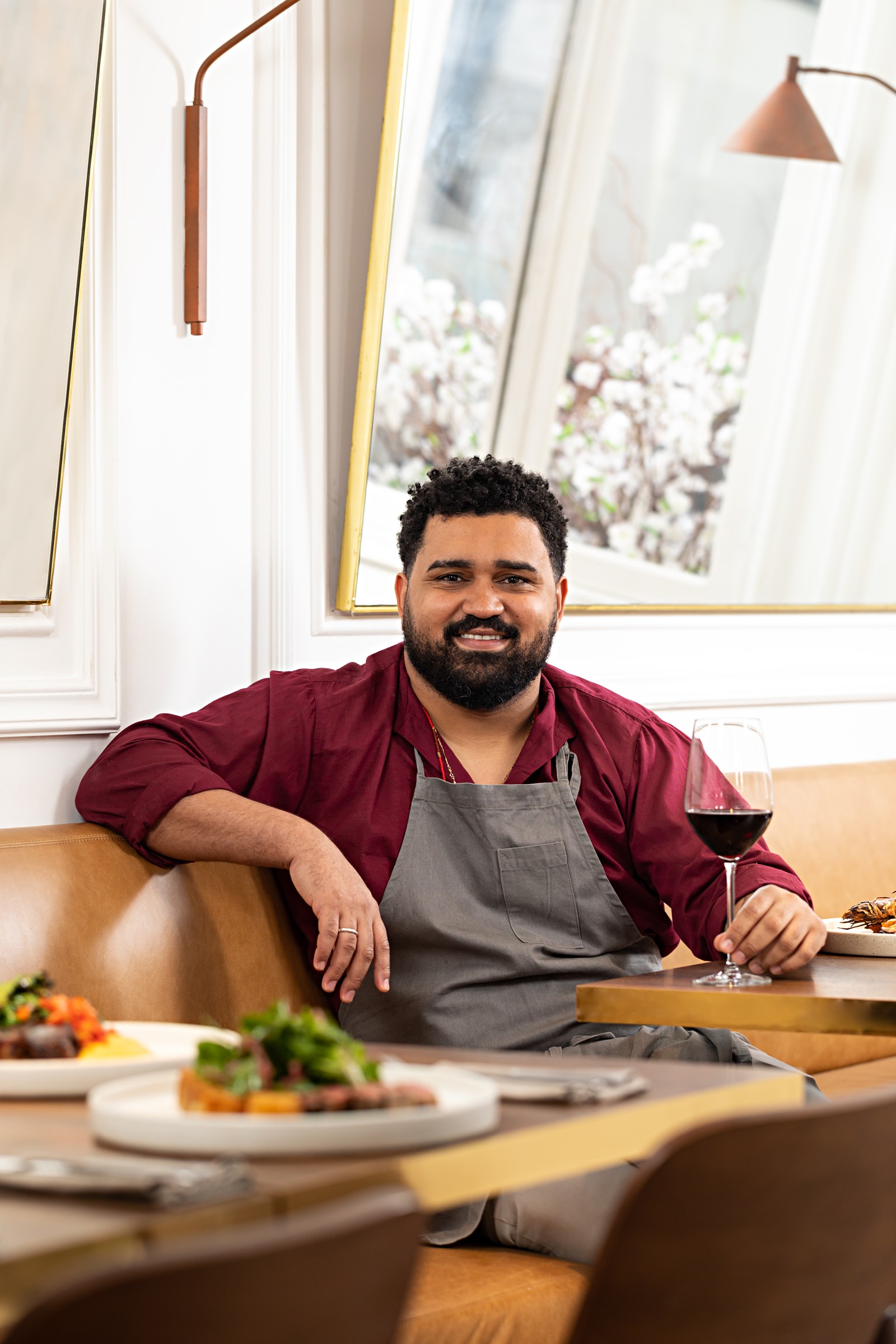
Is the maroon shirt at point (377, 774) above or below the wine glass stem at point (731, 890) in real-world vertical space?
below

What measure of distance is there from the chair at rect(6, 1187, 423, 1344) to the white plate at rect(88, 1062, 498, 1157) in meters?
0.13

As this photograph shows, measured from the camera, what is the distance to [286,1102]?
3.51 feet

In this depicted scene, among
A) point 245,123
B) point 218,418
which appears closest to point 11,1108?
point 218,418

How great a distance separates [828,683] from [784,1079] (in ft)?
8.07

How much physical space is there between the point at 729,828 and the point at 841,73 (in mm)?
2215

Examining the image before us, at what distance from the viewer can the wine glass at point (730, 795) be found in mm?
1812

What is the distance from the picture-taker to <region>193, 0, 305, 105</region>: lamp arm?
2471 millimetres

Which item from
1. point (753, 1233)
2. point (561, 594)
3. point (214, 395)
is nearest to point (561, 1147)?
point (753, 1233)

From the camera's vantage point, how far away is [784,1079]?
1.32m

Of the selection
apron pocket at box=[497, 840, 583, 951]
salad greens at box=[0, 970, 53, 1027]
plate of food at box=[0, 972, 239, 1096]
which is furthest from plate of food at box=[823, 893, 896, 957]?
salad greens at box=[0, 970, 53, 1027]

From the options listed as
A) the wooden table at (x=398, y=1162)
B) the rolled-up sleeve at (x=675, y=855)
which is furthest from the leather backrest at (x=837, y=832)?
the wooden table at (x=398, y=1162)

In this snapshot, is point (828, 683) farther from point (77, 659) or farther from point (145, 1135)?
point (145, 1135)

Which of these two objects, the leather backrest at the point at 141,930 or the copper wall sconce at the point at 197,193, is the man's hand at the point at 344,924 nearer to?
the leather backrest at the point at 141,930

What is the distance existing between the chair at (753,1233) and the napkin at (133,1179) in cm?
26
